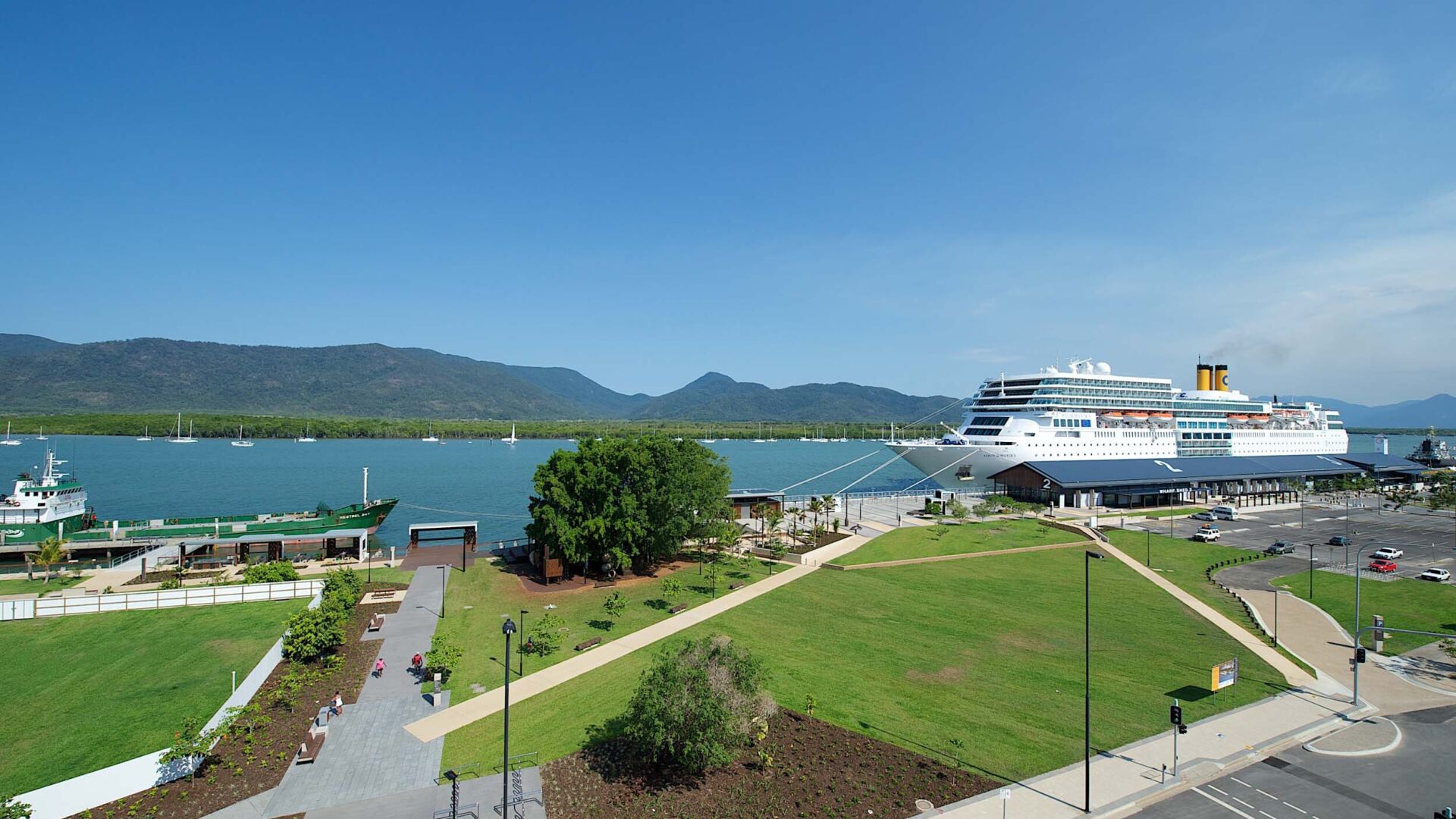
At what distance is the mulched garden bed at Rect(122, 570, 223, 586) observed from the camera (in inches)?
1491

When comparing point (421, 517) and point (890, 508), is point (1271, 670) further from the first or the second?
point (421, 517)

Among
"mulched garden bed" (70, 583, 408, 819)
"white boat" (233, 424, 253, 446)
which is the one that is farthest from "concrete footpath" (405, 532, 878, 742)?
"white boat" (233, 424, 253, 446)

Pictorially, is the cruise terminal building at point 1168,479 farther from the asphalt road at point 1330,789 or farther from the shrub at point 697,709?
the shrub at point 697,709

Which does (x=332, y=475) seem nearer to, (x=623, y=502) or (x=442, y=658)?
(x=623, y=502)

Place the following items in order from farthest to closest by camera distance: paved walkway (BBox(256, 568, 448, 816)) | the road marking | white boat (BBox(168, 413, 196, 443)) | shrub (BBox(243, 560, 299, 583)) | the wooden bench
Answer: white boat (BBox(168, 413, 196, 443)) < shrub (BBox(243, 560, 299, 583)) < the wooden bench < paved walkway (BBox(256, 568, 448, 816)) < the road marking

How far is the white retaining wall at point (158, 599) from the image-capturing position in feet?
98.9

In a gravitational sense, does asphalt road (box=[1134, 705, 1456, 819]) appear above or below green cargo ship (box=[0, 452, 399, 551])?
below

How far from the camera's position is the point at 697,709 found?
56.9 feet

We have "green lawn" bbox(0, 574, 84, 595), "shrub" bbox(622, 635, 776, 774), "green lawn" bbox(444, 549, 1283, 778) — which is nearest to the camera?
"shrub" bbox(622, 635, 776, 774)

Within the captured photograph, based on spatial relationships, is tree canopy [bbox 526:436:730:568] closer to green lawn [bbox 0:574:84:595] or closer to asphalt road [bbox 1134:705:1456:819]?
green lawn [bbox 0:574:84:595]

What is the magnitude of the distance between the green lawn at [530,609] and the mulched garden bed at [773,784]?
284 inches

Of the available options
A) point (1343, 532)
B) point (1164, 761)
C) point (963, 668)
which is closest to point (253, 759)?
point (963, 668)

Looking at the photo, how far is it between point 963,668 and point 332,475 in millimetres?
108069

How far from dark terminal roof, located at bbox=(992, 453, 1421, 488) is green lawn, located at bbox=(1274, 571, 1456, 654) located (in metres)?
25.4
